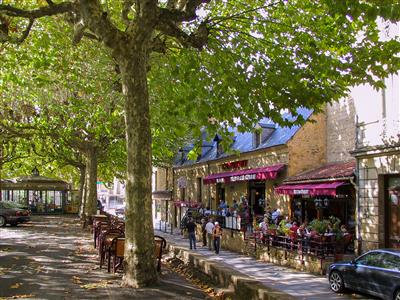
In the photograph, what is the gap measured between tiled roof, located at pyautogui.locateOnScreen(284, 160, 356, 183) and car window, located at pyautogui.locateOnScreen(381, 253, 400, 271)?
708 centimetres

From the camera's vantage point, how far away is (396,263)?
37.1ft

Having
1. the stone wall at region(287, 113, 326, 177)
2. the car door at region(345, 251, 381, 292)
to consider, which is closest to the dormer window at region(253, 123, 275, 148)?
the stone wall at region(287, 113, 326, 177)

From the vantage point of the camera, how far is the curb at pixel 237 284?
7.23 meters

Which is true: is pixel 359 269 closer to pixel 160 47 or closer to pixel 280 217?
pixel 160 47

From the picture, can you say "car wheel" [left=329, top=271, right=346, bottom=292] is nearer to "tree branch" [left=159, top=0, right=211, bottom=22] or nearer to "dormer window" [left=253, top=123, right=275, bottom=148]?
"tree branch" [left=159, top=0, right=211, bottom=22]

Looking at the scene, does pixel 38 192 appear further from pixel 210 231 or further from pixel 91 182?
pixel 210 231

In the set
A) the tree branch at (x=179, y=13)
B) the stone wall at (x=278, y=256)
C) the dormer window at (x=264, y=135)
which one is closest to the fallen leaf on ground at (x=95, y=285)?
the tree branch at (x=179, y=13)

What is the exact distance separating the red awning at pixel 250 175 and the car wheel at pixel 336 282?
37.2ft

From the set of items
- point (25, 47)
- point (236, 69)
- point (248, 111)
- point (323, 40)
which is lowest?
point (248, 111)

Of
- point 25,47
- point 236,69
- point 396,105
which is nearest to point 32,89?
point 25,47

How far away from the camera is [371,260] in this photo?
1222 centimetres

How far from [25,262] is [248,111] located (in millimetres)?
7096

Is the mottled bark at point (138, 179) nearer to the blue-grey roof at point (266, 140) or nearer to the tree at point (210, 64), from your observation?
the tree at point (210, 64)

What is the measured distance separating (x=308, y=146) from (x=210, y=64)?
542 inches
